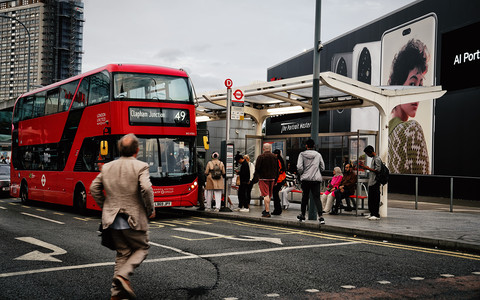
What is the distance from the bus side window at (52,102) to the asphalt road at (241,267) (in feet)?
21.5

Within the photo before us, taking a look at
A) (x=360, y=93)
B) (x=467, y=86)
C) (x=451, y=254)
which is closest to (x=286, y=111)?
(x=360, y=93)

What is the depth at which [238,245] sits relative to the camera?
8.55 m

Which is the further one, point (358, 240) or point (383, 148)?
point (383, 148)

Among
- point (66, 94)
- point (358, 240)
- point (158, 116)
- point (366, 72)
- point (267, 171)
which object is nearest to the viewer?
point (358, 240)

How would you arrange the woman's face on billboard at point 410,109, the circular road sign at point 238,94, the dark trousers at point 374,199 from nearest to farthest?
the dark trousers at point 374,199 → the circular road sign at point 238,94 → the woman's face on billboard at point 410,109

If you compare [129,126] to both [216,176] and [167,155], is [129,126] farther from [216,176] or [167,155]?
[216,176]

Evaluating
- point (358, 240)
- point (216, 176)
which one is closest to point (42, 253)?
point (358, 240)

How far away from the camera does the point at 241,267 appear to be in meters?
6.65

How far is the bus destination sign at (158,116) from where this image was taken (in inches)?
504

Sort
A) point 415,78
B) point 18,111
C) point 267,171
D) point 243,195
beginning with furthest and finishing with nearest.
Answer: point 415,78 → point 18,111 → point 243,195 → point 267,171

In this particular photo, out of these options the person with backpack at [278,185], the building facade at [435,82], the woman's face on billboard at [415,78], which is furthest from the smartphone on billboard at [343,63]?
the person with backpack at [278,185]

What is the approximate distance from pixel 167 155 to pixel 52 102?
5.34 m

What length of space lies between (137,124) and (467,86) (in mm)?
12439

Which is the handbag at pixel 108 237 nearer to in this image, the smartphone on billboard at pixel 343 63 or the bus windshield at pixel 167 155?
the bus windshield at pixel 167 155
